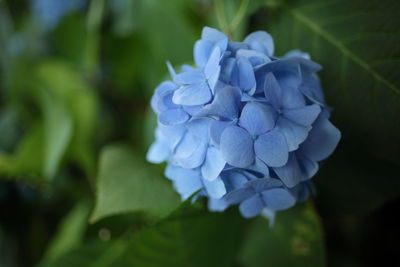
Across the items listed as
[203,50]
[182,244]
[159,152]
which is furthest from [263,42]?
[182,244]

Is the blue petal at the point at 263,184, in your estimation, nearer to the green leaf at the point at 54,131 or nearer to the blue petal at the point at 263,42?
the blue petal at the point at 263,42

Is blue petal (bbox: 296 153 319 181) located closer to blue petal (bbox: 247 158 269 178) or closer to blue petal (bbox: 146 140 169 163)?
blue petal (bbox: 247 158 269 178)

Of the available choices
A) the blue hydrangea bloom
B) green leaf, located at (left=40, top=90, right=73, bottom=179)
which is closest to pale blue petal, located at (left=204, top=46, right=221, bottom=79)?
the blue hydrangea bloom

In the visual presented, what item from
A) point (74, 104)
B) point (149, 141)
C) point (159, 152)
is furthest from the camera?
point (74, 104)

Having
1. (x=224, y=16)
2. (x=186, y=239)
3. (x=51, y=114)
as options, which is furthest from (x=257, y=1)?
(x=51, y=114)

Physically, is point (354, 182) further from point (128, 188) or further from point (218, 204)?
point (128, 188)

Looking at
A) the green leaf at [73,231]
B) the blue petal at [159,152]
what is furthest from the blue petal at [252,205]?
the green leaf at [73,231]

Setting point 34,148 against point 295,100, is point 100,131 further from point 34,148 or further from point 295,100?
point 295,100
